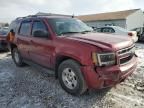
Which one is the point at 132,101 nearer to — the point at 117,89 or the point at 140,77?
the point at 117,89

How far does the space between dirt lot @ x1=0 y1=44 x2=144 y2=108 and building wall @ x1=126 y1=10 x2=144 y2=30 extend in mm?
29803

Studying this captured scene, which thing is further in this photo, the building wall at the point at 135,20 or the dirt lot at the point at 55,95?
the building wall at the point at 135,20

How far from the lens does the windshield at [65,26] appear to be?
4.69 meters

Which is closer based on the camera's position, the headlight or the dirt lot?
the headlight

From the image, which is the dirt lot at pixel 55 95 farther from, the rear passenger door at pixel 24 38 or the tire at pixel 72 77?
the rear passenger door at pixel 24 38

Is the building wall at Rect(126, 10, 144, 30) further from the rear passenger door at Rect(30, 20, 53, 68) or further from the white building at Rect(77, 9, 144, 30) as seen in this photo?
the rear passenger door at Rect(30, 20, 53, 68)

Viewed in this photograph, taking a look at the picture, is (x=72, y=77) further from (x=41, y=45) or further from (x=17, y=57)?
(x=17, y=57)

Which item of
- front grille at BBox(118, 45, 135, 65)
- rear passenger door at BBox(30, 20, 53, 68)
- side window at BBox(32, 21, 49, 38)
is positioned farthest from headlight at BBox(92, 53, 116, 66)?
side window at BBox(32, 21, 49, 38)

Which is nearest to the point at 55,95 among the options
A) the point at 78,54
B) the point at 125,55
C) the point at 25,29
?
the point at 78,54

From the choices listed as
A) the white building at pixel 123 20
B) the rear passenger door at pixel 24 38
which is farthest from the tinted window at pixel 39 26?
the white building at pixel 123 20

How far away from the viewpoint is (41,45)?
4.90 metres

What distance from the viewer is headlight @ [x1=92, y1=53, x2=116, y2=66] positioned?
136 inches

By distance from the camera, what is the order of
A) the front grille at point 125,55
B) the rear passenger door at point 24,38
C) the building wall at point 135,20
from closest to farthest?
the front grille at point 125,55 → the rear passenger door at point 24,38 → the building wall at point 135,20

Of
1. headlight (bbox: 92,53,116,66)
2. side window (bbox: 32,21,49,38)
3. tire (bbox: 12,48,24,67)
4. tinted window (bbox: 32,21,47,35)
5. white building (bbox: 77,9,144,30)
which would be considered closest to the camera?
headlight (bbox: 92,53,116,66)
